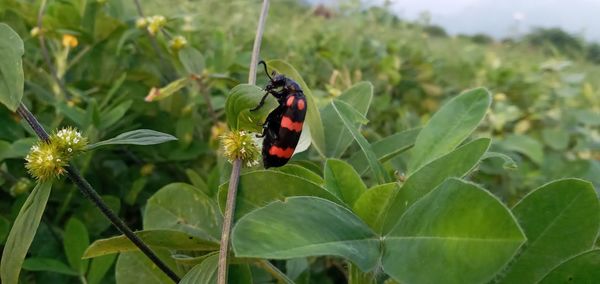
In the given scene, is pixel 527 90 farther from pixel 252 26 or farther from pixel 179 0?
pixel 179 0

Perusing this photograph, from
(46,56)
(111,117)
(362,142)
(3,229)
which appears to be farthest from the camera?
(46,56)

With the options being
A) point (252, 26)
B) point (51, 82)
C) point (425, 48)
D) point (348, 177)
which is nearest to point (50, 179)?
point (348, 177)

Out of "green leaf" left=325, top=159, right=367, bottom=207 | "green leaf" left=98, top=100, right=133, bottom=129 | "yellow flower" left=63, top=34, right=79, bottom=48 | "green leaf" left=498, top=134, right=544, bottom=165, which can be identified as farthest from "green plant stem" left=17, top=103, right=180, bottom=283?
"green leaf" left=498, top=134, right=544, bottom=165

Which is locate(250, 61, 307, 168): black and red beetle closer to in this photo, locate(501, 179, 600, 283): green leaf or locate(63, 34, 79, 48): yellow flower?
locate(501, 179, 600, 283): green leaf

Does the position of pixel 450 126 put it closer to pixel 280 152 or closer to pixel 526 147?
pixel 280 152

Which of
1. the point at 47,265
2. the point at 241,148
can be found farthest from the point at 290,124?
the point at 47,265

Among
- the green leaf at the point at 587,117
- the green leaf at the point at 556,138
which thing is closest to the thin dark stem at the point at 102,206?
the green leaf at the point at 556,138
